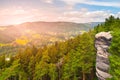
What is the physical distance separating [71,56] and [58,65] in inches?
788

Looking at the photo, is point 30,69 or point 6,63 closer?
point 30,69

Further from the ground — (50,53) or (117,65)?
(117,65)

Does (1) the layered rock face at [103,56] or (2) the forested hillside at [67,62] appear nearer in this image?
(1) the layered rock face at [103,56]

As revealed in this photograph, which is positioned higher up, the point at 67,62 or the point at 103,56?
the point at 103,56

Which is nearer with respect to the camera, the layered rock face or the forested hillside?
the layered rock face

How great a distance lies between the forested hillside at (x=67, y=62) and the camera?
73.8m

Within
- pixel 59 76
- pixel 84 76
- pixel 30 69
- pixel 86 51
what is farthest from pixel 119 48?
pixel 30 69

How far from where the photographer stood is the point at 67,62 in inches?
3472

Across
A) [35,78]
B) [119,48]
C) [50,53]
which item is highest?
[119,48]

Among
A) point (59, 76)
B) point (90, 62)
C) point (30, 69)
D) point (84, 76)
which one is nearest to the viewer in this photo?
point (90, 62)

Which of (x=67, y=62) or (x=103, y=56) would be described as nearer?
(x=103, y=56)

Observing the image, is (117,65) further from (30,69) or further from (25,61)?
(25,61)

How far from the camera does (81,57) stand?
76000 mm

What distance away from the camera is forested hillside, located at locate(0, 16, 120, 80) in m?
73.8
